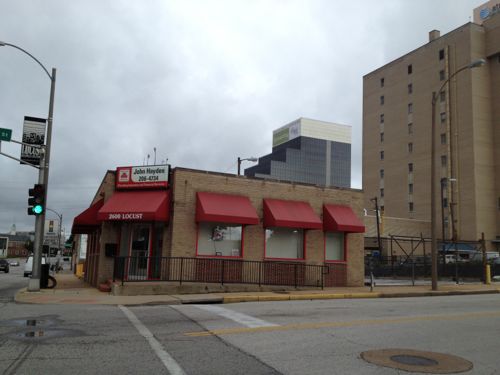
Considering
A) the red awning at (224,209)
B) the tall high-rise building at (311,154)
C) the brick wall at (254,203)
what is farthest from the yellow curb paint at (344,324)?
the tall high-rise building at (311,154)

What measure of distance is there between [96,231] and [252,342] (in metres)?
17.5

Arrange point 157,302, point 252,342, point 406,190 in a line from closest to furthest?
point 252,342 → point 157,302 → point 406,190

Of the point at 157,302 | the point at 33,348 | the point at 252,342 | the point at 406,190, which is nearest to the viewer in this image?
the point at 33,348

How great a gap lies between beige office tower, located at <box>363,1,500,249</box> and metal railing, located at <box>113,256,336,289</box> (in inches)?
1825

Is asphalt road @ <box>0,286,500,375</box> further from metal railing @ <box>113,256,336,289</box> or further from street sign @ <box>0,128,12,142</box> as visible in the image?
street sign @ <box>0,128,12,142</box>

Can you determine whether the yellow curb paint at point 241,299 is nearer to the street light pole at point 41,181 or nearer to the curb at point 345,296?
the curb at point 345,296

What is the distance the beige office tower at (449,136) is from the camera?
6775 cm

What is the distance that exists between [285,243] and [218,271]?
3.52 metres

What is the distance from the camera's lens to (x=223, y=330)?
31.9 feet

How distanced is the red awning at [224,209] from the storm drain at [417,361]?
11.6 meters

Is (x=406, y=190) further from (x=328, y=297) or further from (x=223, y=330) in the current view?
(x=223, y=330)

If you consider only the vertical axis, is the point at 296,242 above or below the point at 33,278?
above

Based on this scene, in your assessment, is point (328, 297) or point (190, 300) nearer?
point (190, 300)

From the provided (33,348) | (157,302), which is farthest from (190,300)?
(33,348)
